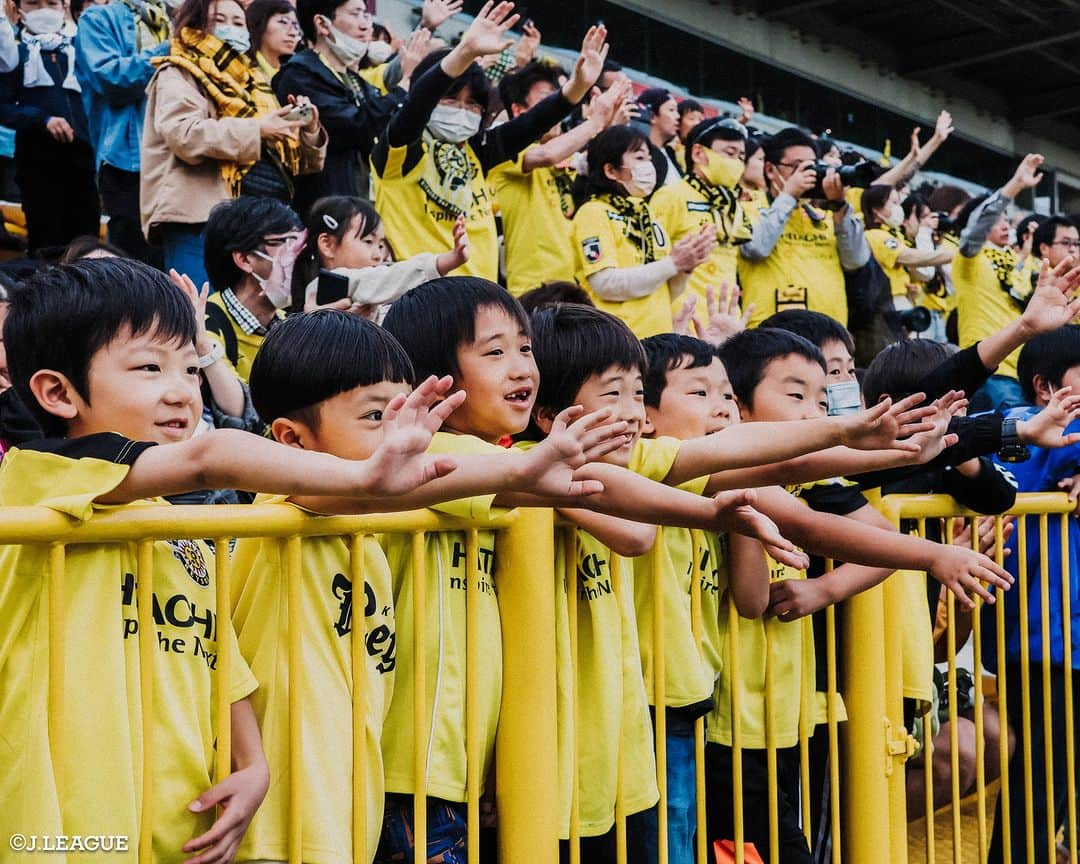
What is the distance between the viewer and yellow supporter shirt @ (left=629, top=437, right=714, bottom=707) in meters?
2.80

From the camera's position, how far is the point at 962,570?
2982 millimetres

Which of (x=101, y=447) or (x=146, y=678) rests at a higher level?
(x=101, y=447)

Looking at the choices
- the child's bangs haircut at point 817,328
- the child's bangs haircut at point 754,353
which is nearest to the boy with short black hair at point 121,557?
the child's bangs haircut at point 754,353

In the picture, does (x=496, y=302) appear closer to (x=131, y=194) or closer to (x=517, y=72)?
(x=131, y=194)

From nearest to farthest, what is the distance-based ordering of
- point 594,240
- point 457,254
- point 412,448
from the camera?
point 412,448 → point 457,254 → point 594,240

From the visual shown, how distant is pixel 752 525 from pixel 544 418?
62cm

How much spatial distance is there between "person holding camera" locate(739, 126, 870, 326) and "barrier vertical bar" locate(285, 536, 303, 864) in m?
5.40

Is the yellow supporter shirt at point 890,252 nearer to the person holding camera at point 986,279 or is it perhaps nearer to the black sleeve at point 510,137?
the person holding camera at point 986,279

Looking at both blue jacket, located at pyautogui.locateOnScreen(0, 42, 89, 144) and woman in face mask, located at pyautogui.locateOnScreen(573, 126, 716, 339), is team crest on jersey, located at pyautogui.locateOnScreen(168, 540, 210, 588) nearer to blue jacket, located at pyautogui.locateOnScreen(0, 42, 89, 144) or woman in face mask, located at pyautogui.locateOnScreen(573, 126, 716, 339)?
woman in face mask, located at pyautogui.locateOnScreen(573, 126, 716, 339)

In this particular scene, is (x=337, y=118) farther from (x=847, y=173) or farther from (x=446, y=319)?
(x=446, y=319)

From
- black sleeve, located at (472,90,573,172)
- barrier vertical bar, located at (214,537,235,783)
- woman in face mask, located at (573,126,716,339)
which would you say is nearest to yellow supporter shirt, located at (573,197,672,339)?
woman in face mask, located at (573,126,716,339)

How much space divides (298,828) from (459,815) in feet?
1.27

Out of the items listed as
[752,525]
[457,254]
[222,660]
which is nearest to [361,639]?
[222,660]

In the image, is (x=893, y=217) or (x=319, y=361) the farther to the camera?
(x=893, y=217)
